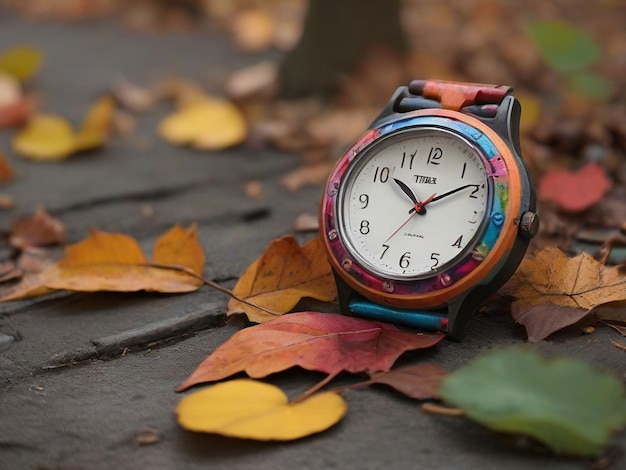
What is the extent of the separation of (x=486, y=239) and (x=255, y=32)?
10.7 feet

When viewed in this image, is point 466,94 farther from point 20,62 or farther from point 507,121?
point 20,62

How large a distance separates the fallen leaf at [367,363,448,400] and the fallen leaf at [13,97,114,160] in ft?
6.32

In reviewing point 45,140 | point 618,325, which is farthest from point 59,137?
point 618,325

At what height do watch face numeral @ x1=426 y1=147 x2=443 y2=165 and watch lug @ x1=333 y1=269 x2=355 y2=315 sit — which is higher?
watch face numeral @ x1=426 y1=147 x2=443 y2=165

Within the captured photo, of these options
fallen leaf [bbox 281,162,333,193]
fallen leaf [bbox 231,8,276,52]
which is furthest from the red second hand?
fallen leaf [bbox 231,8,276,52]

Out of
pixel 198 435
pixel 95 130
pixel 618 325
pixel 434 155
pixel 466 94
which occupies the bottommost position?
pixel 198 435

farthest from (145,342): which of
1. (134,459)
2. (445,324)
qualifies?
(445,324)

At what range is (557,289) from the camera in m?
1.66

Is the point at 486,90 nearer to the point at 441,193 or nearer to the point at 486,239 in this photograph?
the point at 441,193

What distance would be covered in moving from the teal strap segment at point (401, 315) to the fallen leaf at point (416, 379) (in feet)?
0.35

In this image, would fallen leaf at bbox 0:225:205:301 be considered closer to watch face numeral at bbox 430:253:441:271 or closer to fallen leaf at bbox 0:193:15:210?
watch face numeral at bbox 430:253:441:271

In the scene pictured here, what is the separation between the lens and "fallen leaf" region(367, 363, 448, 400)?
4.59 feet

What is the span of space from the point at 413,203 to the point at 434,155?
0.11 meters

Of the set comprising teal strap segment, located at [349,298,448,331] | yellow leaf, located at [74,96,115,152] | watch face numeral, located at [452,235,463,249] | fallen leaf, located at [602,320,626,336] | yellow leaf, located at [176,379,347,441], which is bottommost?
yellow leaf, located at [176,379,347,441]
